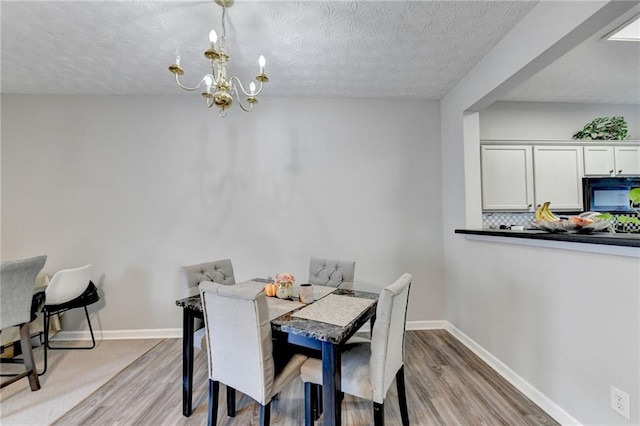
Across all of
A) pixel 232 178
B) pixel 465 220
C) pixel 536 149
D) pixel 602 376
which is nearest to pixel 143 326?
pixel 232 178

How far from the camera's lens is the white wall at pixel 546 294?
1397 millimetres

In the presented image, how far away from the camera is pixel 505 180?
3.21 meters

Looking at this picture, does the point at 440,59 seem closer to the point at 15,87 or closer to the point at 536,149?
the point at 536,149

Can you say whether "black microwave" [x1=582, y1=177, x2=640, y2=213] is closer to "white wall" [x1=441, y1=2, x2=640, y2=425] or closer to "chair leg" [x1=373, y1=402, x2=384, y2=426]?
"white wall" [x1=441, y1=2, x2=640, y2=425]

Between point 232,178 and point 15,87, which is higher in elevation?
point 15,87

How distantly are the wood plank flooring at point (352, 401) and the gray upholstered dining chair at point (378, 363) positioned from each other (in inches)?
12.0

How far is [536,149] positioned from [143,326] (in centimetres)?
498

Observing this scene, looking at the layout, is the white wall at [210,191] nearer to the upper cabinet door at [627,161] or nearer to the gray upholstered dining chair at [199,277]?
the gray upholstered dining chair at [199,277]

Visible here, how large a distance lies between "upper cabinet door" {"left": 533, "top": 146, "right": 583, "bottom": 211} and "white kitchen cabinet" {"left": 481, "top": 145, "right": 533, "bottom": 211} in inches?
4.8

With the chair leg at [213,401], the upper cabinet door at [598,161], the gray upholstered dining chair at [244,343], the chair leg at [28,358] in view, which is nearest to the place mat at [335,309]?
the gray upholstered dining chair at [244,343]

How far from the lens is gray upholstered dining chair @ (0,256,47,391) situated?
1.93m

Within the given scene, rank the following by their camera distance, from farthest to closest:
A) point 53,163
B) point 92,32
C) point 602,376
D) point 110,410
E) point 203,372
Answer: point 53,163 → point 203,372 → point 92,32 → point 110,410 → point 602,376

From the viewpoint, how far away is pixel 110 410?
1850 mm

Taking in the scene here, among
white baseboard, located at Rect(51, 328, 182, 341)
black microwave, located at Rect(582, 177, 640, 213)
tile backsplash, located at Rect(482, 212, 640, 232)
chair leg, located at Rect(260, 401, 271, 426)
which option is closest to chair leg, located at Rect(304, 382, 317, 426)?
chair leg, located at Rect(260, 401, 271, 426)
